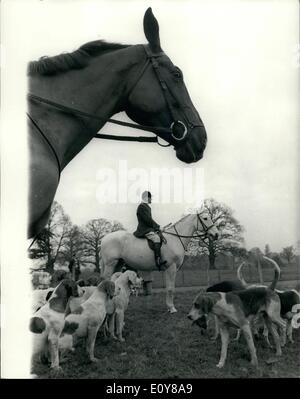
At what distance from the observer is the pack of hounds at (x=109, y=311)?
176 inches

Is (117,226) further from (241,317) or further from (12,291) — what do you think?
(12,291)

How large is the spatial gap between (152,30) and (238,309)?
3279mm

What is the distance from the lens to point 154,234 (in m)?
7.85

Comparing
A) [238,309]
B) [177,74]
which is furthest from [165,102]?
[238,309]

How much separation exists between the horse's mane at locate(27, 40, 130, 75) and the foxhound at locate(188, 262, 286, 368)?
118 inches

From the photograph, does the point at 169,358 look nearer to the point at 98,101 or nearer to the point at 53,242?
the point at 53,242

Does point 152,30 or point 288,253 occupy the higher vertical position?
point 152,30

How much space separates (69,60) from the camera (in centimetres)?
316

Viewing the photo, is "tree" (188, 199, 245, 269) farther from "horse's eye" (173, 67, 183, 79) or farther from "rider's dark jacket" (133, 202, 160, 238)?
"horse's eye" (173, 67, 183, 79)

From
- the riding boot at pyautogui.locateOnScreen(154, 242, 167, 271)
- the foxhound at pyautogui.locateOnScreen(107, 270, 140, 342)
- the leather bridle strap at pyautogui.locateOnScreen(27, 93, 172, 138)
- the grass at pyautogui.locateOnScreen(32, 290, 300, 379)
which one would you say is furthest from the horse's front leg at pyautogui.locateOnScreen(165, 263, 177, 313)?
the leather bridle strap at pyautogui.locateOnScreen(27, 93, 172, 138)

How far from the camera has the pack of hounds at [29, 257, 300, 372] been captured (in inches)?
176

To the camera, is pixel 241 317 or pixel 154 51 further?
pixel 241 317
